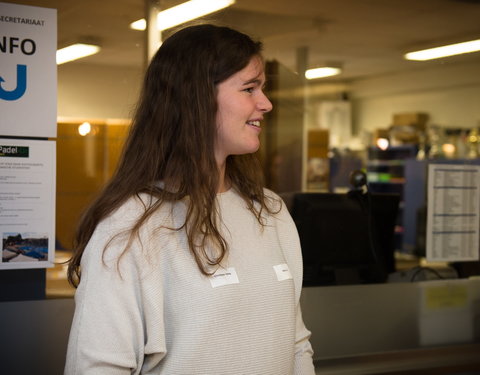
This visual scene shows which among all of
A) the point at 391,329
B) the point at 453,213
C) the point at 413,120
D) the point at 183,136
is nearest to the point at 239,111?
the point at 183,136

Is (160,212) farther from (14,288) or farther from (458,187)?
(458,187)

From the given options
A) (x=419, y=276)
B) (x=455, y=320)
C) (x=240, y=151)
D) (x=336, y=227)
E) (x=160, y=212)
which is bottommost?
(x=455, y=320)

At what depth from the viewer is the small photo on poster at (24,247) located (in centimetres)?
248

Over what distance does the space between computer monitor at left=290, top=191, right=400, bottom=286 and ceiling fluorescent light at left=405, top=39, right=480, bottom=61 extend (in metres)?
0.83

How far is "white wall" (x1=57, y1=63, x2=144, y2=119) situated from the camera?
2.64m

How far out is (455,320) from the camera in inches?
139

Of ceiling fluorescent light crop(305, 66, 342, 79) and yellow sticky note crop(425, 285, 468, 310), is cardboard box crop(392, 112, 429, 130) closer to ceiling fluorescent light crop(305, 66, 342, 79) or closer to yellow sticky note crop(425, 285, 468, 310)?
ceiling fluorescent light crop(305, 66, 342, 79)

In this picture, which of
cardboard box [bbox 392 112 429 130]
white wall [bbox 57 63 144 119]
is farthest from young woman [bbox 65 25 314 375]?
cardboard box [bbox 392 112 429 130]

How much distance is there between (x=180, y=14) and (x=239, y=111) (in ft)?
4.80

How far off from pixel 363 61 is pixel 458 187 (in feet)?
3.22

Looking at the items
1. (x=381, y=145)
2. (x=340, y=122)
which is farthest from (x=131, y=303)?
(x=340, y=122)

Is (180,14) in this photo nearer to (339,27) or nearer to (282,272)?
(339,27)

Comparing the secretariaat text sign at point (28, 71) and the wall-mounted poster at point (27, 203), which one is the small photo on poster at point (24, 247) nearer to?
the wall-mounted poster at point (27, 203)

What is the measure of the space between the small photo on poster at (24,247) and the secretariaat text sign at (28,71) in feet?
1.25
